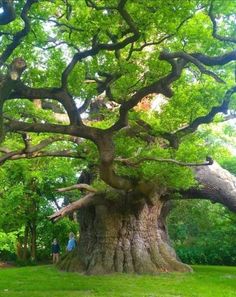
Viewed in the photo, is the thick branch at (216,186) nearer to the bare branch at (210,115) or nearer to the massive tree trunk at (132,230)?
the massive tree trunk at (132,230)

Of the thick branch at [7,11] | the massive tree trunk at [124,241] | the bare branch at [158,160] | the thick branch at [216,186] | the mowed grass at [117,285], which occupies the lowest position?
the mowed grass at [117,285]

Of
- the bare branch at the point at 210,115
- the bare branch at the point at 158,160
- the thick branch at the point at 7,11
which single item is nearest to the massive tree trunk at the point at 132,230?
the bare branch at the point at 158,160

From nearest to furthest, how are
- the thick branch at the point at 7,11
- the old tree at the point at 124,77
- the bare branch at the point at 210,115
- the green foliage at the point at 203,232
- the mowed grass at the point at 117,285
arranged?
the thick branch at the point at 7,11 < the old tree at the point at 124,77 < the bare branch at the point at 210,115 < the mowed grass at the point at 117,285 < the green foliage at the point at 203,232

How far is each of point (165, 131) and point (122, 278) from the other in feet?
21.1

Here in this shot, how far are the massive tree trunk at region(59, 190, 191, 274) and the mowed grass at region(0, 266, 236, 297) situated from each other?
74cm

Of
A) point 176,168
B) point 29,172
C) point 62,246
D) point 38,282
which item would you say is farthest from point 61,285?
point 62,246

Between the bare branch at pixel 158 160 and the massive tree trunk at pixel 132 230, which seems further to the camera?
the massive tree trunk at pixel 132 230

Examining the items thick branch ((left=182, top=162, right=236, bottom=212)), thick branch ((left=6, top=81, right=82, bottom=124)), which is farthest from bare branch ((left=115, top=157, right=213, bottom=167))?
thick branch ((left=182, top=162, right=236, bottom=212))

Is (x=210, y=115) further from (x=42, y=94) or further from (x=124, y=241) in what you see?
(x=124, y=241)

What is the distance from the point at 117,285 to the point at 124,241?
3.77 metres

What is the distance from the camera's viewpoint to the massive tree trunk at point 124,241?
671 inches

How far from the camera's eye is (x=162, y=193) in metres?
18.4

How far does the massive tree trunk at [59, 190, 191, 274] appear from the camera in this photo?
17.0 metres

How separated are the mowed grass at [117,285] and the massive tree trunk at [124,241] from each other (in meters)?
0.74
